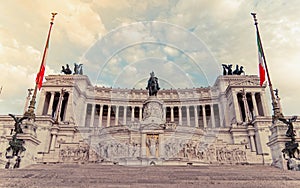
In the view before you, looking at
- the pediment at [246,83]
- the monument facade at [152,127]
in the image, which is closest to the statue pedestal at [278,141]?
the monument facade at [152,127]

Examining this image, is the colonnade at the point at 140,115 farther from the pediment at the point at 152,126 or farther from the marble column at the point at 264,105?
the pediment at the point at 152,126

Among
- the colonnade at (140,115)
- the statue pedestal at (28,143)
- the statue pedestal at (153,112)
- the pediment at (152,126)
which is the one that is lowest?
the statue pedestal at (28,143)

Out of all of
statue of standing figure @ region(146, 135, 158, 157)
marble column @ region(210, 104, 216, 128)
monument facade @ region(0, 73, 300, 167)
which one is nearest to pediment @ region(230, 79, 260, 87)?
monument facade @ region(0, 73, 300, 167)

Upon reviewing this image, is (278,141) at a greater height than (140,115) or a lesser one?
lesser

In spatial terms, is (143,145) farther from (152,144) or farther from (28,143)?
(28,143)

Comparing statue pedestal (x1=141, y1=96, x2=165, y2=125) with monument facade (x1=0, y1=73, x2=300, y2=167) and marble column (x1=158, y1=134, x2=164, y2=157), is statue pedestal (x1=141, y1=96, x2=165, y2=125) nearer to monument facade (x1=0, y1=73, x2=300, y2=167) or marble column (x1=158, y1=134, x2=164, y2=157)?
monument facade (x1=0, y1=73, x2=300, y2=167)

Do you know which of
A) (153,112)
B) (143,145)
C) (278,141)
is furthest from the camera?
(153,112)

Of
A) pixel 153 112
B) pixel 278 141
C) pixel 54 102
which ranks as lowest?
pixel 278 141

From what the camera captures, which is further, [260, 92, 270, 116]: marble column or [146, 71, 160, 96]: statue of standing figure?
[260, 92, 270, 116]: marble column

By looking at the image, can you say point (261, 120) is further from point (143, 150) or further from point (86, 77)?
point (86, 77)

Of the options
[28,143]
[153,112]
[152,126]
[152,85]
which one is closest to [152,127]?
[152,126]

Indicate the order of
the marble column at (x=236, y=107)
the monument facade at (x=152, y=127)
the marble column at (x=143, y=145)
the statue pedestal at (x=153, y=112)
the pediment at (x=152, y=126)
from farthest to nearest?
the marble column at (x=236, y=107) < the statue pedestal at (x=153, y=112) < the pediment at (x=152, y=126) < the monument facade at (x=152, y=127) < the marble column at (x=143, y=145)

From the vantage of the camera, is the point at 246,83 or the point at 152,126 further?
the point at 246,83

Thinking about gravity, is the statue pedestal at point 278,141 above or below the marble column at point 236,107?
below
